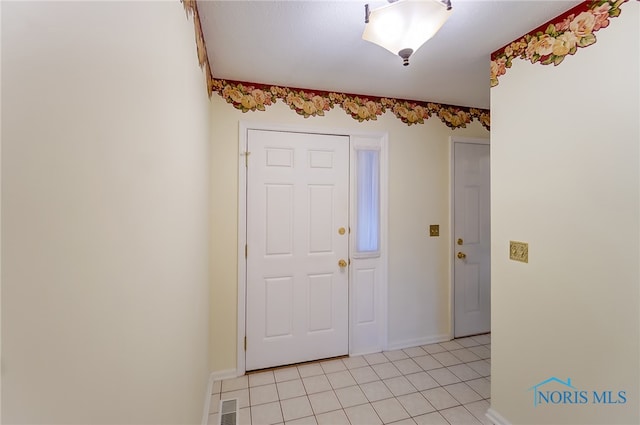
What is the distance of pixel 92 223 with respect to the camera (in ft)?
1.52

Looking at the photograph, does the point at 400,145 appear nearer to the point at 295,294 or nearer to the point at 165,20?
the point at 295,294

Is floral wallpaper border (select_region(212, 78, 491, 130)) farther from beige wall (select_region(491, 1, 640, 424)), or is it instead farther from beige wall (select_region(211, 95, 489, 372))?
beige wall (select_region(491, 1, 640, 424))

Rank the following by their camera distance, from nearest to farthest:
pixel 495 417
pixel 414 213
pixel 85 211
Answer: pixel 85 211 < pixel 495 417 < pixel 414 213

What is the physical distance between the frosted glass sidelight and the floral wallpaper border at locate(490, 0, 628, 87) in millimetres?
1165

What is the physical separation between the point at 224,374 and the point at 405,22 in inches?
103

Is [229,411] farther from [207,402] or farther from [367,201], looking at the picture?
[367,201]

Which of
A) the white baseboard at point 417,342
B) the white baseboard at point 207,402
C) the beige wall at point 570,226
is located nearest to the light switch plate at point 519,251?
the beige wall at point 570,226

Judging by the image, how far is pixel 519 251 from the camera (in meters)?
1.69

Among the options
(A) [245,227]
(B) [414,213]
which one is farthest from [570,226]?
(A) [245,227]

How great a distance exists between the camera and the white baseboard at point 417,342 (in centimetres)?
271

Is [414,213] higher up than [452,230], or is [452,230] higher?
[414,213]

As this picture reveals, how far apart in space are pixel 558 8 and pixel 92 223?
2137 mm

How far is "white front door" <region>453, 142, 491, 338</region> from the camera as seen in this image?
2.92 metres

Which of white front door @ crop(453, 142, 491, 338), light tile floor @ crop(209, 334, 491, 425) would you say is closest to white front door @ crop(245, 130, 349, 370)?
light tile floor @ crop(209, 334, 491, 425)
